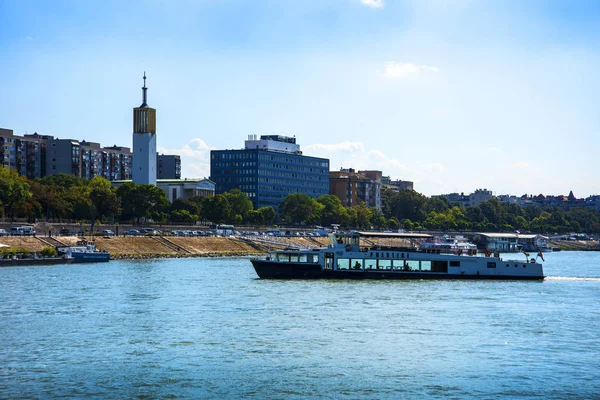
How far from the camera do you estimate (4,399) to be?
36.0 metres

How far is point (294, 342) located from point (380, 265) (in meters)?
46.9

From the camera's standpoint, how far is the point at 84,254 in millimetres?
125062

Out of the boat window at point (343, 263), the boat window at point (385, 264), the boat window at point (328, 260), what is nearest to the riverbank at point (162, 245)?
the boat window at point (328, 260)

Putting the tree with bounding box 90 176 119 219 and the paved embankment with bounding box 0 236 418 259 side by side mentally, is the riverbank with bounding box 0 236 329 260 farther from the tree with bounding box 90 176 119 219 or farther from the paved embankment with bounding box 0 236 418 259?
the tree with bounding box 90 176 119 219

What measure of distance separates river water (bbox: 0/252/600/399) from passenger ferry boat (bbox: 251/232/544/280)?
1079 cm

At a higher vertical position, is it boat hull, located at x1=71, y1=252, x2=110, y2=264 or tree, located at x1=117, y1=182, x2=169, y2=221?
tree, located at x1=117, y1=182, x2=169, y2=221

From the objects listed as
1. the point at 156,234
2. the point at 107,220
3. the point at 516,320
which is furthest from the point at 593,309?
the point at 107,220

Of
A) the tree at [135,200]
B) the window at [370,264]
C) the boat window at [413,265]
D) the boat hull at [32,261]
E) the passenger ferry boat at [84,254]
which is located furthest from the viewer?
the tree at [135,200]

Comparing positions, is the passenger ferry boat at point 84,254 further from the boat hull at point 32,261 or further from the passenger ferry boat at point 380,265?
the passenger ferry boat at point 380,265

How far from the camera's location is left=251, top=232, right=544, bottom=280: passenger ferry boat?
9462cm

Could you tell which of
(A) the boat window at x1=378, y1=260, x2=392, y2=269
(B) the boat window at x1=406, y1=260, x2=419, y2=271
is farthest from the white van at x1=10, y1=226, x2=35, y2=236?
(B) the boat window at x1=406, y1=260, x2=419, y2=271

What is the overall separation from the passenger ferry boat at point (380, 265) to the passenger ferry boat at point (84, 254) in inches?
1545

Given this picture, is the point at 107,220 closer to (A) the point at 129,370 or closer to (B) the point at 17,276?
(B) the point at 17,276

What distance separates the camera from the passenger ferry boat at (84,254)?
123625 mm
